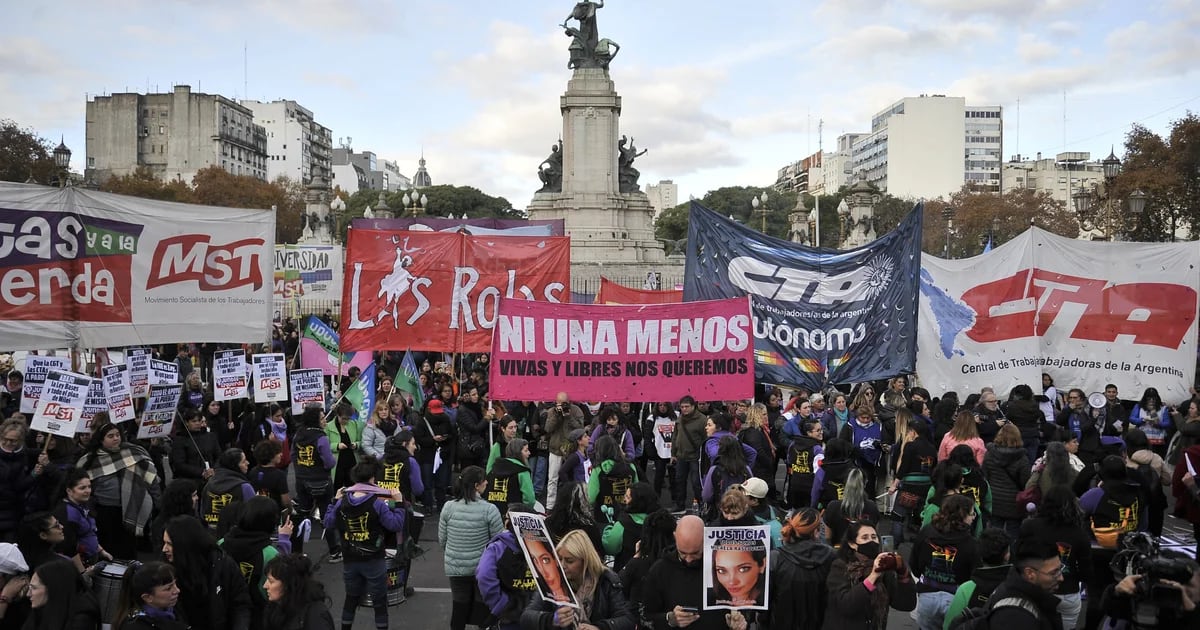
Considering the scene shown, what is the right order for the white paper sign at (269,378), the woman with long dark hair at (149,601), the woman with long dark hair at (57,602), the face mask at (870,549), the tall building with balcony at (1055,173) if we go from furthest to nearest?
the tall building with balcony at (1055,173)
the white paper sign at (269,378)
the face mask at (870,549)
the woman with long dark hair at (57,602)
the woman with long dark hair at (149,601)

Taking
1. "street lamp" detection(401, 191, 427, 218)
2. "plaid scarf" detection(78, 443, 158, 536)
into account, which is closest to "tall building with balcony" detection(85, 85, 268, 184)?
"street lamp" detection(401, 191, 427, 218)

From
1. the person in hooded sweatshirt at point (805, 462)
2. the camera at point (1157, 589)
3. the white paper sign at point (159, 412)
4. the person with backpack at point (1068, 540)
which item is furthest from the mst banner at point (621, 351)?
the camera at point (1157, 589)

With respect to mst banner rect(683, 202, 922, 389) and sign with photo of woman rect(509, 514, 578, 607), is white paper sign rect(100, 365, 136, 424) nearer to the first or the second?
mst banner rect(683, 202, 922, 389)

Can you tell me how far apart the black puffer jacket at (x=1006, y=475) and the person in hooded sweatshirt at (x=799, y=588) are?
12.0 ft

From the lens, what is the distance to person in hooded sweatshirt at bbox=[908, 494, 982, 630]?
233 inches

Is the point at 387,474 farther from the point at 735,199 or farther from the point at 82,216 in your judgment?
the point at 735,199

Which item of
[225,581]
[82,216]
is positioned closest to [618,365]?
[225,581]

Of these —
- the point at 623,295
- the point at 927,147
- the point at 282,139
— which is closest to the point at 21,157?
the point at 623,295

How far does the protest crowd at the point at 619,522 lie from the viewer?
500 centimetres

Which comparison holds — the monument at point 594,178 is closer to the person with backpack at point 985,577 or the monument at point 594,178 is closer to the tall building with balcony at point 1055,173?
the person with backpack at point 985,577

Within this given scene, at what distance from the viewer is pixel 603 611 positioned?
511 centimetres

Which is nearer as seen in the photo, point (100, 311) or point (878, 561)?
point (878, 561)

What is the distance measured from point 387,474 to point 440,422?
3236mm

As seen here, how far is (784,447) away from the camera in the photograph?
11945 mm
